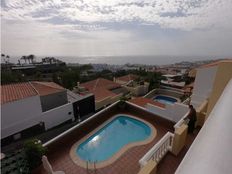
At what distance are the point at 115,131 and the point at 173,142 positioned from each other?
5358 millimetres

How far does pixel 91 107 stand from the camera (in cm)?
1486

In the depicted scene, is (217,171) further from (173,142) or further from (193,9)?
(193,9)

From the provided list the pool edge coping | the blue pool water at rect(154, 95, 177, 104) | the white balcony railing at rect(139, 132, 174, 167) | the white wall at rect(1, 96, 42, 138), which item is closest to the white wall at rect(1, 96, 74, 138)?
the white wall at rect(1, 96, 42, 138)

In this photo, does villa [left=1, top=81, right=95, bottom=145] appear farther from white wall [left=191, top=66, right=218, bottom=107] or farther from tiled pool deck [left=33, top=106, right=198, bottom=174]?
white wall [left=191, top=66, right=218, bottom=107]

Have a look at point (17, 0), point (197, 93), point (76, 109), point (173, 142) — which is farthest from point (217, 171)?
point (76, 109)

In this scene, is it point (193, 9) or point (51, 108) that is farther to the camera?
point (51, 108)

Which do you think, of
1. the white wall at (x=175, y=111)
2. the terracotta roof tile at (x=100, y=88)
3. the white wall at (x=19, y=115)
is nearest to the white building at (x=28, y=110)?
the white wall at (x=19, y=115)

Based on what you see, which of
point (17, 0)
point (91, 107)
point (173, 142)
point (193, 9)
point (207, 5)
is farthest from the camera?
point (91, 107)

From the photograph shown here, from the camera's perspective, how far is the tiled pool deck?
20.9ft

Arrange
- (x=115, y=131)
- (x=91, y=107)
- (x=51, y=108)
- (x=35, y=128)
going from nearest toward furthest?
(x=115, y=131), (x=35, y=128), (x=51, y=108), (x=91, y=107)

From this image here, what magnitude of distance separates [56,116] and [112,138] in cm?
562

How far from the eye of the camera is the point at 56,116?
1198cm

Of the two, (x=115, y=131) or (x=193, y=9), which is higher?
(x=193, y=9)

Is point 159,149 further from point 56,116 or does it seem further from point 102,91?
point 102,91
